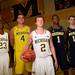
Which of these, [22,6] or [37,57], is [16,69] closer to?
[37,57]

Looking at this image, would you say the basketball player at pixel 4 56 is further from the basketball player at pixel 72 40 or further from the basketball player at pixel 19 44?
the basketball player at pixel 72 40

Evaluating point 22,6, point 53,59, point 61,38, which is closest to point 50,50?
point 53,59

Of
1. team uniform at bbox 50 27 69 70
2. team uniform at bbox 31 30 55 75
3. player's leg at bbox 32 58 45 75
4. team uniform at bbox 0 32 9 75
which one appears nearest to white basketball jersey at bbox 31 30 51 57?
team uniform at bbox 31 30 55 75

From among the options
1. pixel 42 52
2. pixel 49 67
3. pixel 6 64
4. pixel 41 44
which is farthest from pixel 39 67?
pixel 6 64

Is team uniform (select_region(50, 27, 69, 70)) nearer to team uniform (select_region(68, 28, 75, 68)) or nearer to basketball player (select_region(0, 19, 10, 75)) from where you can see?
team uniform (select_region(68, 28, 75, 68))

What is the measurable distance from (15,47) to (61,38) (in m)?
1.06

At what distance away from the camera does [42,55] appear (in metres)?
5.57

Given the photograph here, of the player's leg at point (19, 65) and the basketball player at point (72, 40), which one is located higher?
the basketball player at point (72, 40)

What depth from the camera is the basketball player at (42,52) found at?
5.54 meters

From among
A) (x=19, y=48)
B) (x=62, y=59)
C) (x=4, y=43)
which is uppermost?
(x=4, y=43)

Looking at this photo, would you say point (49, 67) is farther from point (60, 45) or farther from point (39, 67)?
point (60, 45)

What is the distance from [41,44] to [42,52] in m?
0.17

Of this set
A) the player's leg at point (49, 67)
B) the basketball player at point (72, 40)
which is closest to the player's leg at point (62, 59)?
the basketball player at point (72, 40)

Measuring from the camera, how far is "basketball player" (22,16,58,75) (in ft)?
18.2
